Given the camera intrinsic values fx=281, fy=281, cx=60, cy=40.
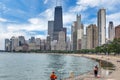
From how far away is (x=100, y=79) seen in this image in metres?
42.3

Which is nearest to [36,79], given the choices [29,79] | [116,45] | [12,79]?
[29,79]

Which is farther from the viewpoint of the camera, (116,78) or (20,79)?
(20,79)

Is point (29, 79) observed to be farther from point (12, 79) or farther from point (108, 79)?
point (108, 79)

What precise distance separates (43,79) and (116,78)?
64.1ft

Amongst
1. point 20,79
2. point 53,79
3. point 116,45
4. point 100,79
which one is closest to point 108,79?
point 100,79

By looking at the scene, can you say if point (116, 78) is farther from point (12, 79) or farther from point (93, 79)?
point (12, 79)

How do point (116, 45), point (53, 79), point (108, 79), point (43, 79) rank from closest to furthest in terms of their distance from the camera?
point (53, 79)
point (108, 79)
point (43, 79)
point (116, 45)

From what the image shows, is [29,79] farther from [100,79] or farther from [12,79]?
[100,79]

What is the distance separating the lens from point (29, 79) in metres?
58.8

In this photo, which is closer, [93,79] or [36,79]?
[93,79]

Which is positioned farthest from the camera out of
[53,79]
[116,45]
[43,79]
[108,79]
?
[116,45]

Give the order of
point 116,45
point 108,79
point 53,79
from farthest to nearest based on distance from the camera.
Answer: point 116,45, point 108,79, point 53,79

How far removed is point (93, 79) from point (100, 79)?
1.05 m

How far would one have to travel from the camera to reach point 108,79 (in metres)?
42.0
